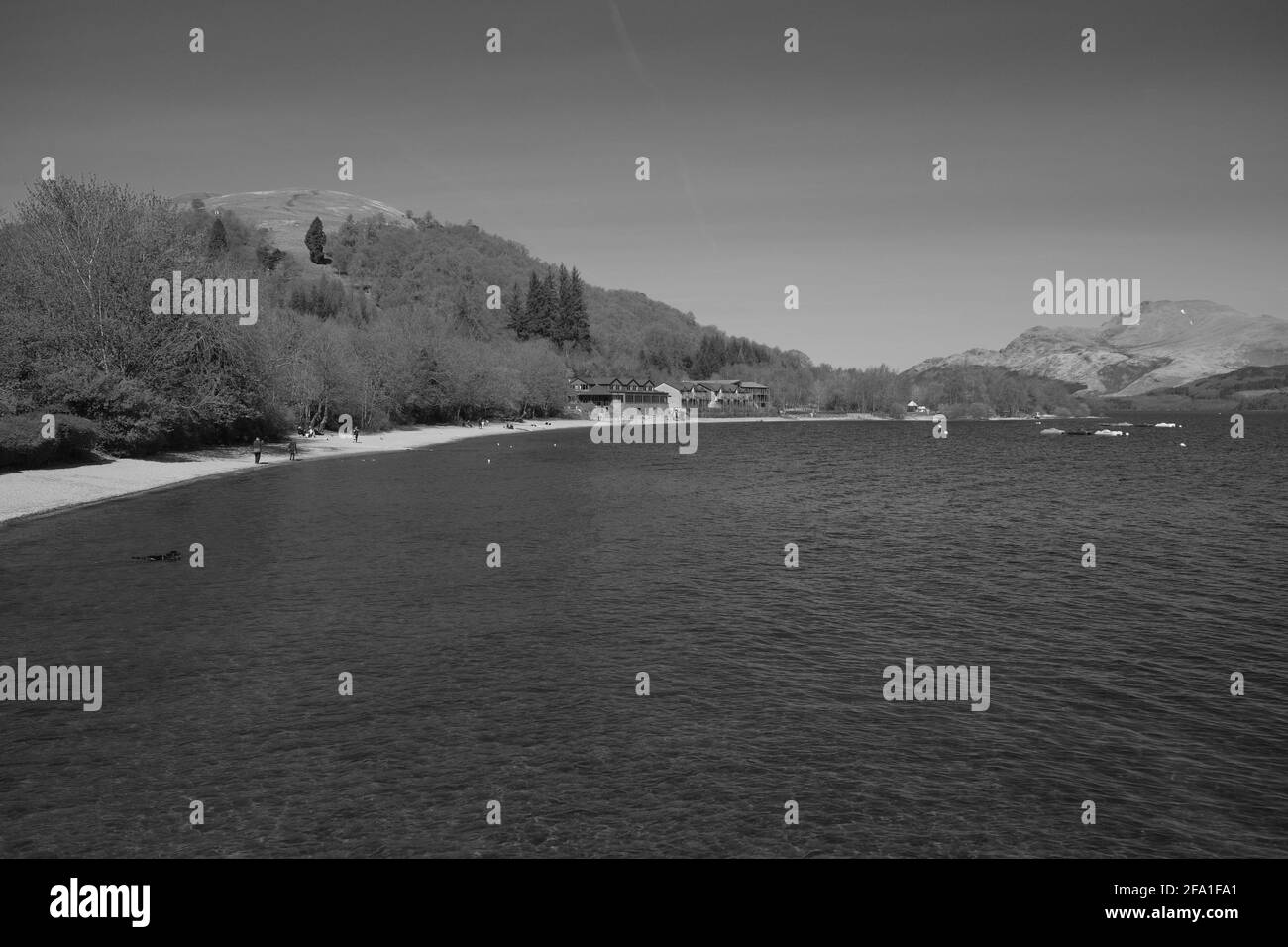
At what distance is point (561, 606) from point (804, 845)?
1564cm

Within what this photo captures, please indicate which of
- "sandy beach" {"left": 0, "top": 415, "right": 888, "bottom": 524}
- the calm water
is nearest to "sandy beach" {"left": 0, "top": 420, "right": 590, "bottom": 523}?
"sandy beach" {"left": 0, "top": 415, "right": 888, "bottom": 524}

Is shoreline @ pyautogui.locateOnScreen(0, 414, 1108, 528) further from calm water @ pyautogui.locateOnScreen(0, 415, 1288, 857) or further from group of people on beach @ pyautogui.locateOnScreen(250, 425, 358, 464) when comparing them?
calm water @ pyautogui.locateOnScreen(0, 415, 1288, 857)

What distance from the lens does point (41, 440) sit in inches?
2151

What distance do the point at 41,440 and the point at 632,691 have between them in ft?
168

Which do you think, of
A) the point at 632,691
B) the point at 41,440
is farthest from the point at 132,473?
the point at 632,691

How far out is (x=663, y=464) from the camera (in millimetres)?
96500

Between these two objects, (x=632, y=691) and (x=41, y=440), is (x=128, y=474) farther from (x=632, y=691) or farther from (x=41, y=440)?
(x=632, y=691)

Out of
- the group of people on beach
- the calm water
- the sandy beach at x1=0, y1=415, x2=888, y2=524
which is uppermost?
the group of people on beach

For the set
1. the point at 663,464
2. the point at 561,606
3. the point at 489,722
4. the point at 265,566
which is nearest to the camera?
the point at 489,722

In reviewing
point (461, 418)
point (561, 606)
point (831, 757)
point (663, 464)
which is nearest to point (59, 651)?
point (561, 606)

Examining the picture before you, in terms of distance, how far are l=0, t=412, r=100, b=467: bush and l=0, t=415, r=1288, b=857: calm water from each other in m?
13.1

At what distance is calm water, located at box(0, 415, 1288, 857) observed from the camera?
508 inches

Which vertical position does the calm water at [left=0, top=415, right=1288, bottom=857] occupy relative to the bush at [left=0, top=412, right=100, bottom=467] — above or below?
below
